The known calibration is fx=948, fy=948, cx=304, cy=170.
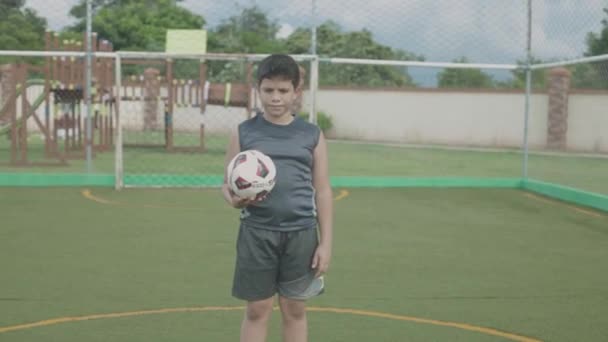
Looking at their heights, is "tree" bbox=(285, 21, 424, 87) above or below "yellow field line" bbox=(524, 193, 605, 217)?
above

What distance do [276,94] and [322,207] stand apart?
0.54 meters

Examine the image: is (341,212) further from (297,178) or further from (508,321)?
(297,178)

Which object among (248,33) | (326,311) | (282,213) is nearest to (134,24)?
(248,33)

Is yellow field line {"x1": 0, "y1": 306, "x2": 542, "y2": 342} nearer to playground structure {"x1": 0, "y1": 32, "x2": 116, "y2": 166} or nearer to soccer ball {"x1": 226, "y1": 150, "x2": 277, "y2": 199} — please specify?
soccer ball {"x1": 226, "y1": 150, "x2": 277, "y2": 199}

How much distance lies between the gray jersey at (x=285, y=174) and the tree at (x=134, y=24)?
37856 mm

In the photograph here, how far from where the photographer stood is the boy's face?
156 inches

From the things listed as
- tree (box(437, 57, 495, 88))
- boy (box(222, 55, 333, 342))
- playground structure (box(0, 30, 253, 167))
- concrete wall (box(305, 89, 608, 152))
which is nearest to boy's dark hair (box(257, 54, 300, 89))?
boy (box(222, 55, 333, 342))

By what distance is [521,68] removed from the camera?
1315 cm

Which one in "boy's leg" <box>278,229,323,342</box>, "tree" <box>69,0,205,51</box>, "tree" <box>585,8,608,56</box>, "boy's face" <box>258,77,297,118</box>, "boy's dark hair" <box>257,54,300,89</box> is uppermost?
"tree" <box>69,0,205,51</box>

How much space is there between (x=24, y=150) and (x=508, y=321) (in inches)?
428

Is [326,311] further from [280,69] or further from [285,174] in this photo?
[280,69]

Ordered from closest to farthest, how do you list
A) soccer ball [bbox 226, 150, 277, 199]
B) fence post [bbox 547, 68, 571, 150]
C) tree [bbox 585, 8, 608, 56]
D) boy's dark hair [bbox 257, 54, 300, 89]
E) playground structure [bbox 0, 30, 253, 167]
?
soccer ball [bbox 226, 150, 277, 199]
boy's dark hair [bbox 257, 54, 300, 89]
tree [bbox 585, 8, 608, 56]
playground structure [bbox 0, 30, 253, 167]
fence post [bbox 547, 68, 571, 150]

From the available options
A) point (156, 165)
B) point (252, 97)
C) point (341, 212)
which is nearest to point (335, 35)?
point (252, 97)

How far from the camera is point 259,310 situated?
408 cm
